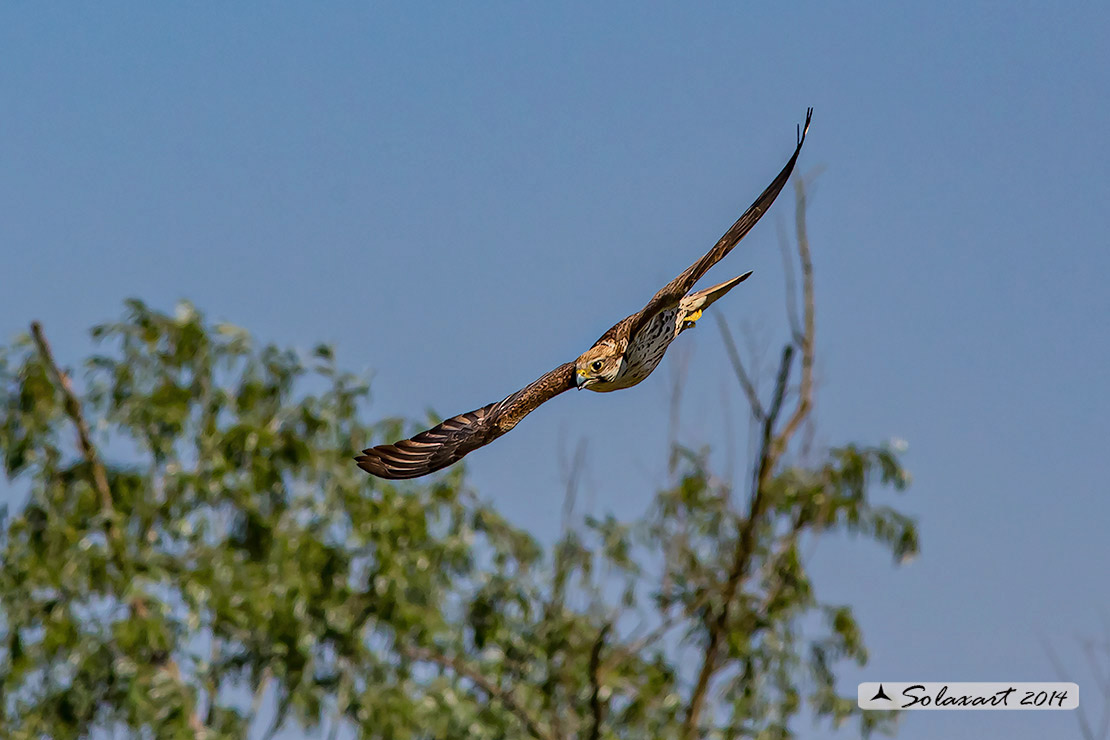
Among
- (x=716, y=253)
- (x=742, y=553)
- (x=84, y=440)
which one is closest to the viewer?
(x=716, y=253)

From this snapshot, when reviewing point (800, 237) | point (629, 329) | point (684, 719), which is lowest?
point (629, 329)

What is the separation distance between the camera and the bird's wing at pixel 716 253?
5691 mm

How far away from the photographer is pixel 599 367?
6262mm

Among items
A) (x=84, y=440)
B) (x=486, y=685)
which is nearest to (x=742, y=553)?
(x=486, y=685)

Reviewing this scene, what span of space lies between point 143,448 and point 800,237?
6804 millimetres

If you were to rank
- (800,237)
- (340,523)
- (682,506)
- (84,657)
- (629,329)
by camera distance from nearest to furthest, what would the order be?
(629,329) < (800,237) < (682,506) < (84,657) < (340,523)

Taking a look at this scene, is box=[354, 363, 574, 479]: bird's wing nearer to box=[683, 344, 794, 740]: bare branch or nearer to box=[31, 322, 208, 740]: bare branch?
box=[683, 344, 794, 740]: bare branch

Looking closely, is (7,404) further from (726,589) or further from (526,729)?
(726,589)

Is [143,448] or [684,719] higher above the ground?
[143,448]

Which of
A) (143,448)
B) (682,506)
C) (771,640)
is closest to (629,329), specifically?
(682,506)

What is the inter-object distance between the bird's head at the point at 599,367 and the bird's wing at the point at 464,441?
0.10 m

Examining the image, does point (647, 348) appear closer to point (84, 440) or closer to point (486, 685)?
point (486, 685)

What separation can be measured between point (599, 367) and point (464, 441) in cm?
59

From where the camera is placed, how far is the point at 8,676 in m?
13.5
